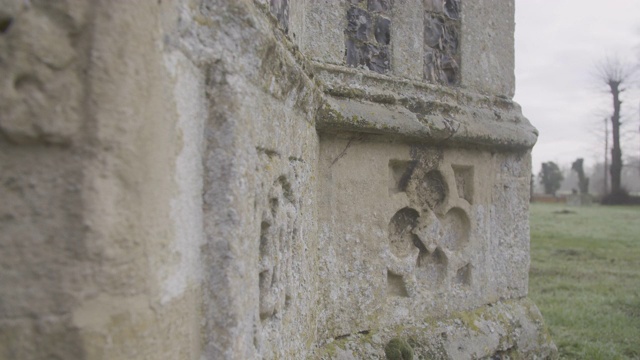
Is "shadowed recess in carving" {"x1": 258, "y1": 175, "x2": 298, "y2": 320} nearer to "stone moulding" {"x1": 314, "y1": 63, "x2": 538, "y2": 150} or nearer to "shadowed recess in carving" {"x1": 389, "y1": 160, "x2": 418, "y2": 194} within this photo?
"stone moulding" {"x1": 314, "y1": 63, "x2": 538, "y2": 150}

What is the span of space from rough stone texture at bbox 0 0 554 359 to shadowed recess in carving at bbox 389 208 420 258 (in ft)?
0.37

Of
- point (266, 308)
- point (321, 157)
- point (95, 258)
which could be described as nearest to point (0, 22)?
point (95, 258)

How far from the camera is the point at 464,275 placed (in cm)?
274

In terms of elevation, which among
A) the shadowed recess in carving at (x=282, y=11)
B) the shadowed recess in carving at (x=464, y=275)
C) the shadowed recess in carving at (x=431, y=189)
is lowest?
the shadowed recess in carving at (x=464, y=275)

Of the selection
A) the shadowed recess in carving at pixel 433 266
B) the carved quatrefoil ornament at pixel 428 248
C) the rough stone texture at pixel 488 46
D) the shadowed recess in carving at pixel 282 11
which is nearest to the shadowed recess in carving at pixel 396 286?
the carved quatrefoil ornament at pixel 428 248

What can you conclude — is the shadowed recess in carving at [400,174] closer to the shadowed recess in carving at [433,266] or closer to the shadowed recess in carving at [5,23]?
the shadowed recess in carving at [433,266]

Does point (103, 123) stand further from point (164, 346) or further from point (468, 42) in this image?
point (468, 42)

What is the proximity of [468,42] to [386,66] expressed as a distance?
0.63 metres

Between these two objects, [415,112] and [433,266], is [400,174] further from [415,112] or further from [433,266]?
[433,266]

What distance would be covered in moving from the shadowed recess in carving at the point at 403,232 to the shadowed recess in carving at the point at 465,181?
34cm

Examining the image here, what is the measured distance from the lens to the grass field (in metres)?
3.96

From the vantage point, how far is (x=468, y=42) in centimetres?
283

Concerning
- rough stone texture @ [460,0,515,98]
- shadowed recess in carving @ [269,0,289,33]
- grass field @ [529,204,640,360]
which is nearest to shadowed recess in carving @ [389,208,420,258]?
rough stone texture @ [460,0,515,98]

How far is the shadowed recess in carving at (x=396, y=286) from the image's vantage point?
2.39 meters
